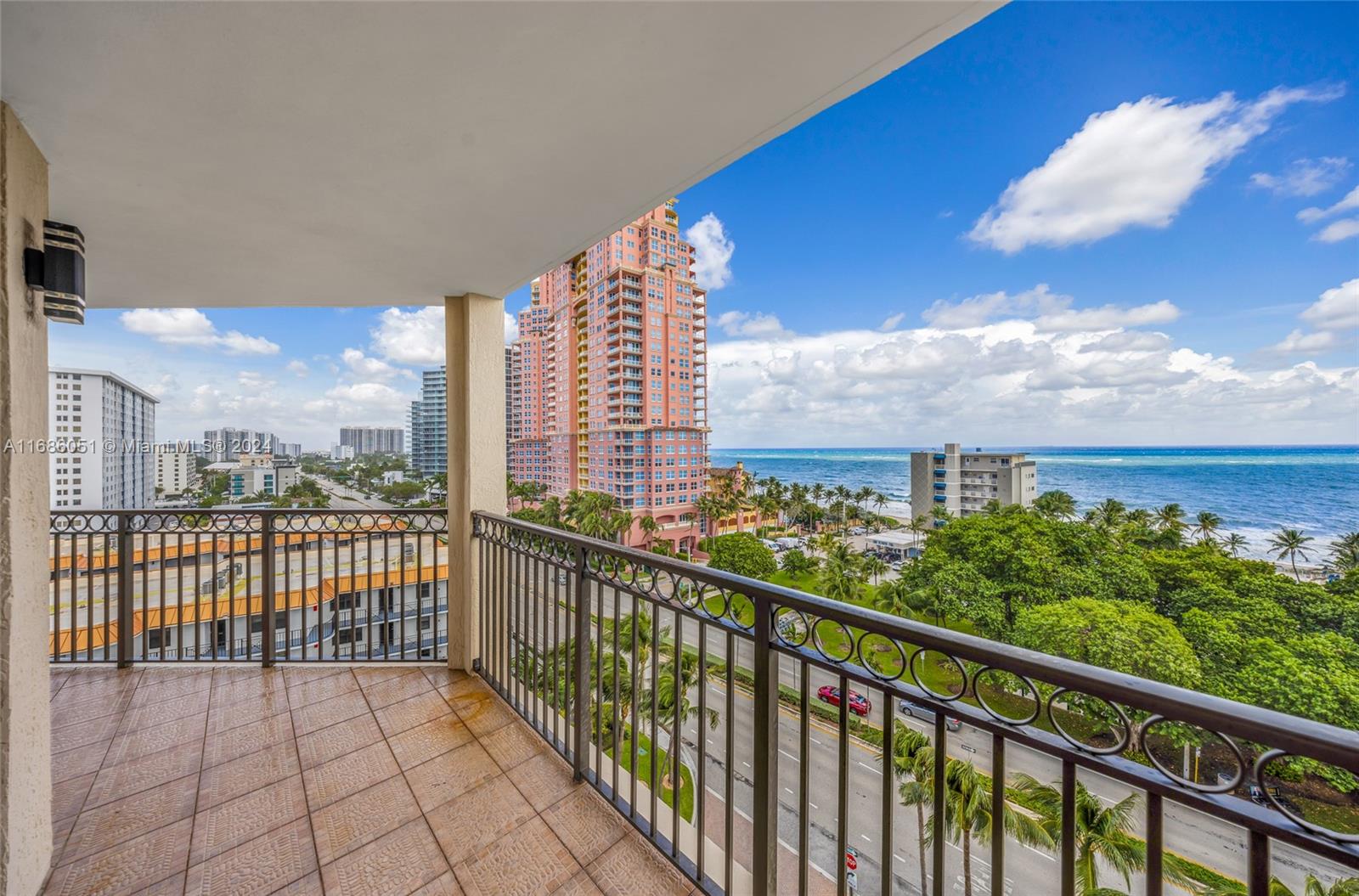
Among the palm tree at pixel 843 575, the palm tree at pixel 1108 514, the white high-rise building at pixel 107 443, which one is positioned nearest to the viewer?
the white high-rise building at pixel 107 443

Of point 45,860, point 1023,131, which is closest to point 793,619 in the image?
point 45,860

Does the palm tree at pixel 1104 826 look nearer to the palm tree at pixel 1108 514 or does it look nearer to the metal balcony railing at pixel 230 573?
Result: the metal balcony railing at pixel 230 573

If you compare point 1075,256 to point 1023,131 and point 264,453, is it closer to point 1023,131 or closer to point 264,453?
point 1023,131

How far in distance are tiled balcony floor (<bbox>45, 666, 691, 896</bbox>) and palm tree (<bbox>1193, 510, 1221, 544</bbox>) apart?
59.3ft

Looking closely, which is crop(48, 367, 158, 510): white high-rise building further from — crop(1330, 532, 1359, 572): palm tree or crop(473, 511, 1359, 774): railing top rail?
crop(1330, 532, 1359, 572): palm tree

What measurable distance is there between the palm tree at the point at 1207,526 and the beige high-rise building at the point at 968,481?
3.84 m

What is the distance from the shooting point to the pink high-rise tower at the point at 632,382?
15625 mm

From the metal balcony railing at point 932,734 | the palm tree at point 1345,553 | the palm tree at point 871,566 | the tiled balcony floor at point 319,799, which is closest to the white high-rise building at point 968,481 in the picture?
the palm tree at point 871,566

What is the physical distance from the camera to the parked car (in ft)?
3.38

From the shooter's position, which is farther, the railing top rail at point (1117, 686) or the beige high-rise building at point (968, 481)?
the beige high-rise building at point (968, 481)

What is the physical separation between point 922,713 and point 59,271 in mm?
2819

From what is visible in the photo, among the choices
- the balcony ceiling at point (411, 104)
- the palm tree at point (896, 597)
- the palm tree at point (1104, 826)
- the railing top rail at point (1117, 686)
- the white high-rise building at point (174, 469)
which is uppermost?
the balcony ceiling at point (411, 104)

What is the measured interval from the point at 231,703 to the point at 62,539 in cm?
173

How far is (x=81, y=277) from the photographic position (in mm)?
1677
